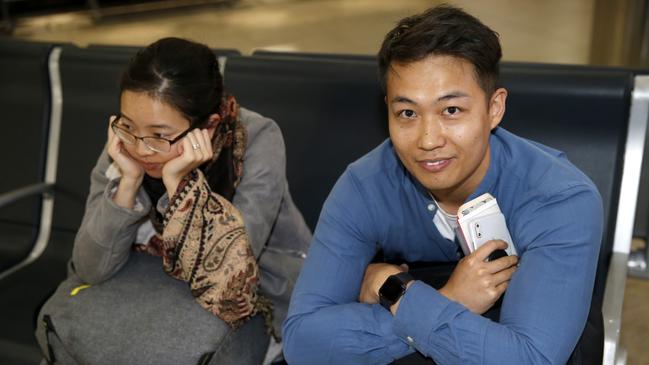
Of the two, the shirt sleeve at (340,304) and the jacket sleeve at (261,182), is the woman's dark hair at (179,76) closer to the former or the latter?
the jacket sleeve at (261,182)

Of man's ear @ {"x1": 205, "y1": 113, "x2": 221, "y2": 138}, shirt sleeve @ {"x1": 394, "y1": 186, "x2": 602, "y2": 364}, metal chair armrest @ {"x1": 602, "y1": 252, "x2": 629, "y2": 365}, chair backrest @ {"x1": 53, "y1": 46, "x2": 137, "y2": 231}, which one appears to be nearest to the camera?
shirt sleeve @ {"x1": 394, "y1": 186, "x2": 602, "y2": 364}

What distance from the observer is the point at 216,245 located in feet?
6.10

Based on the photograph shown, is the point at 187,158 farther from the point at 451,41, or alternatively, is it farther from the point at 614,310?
the point at 614,310

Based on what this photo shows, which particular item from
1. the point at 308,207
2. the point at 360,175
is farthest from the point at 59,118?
the point at 360,175

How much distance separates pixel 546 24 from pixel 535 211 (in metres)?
5.80

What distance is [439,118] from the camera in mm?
1483

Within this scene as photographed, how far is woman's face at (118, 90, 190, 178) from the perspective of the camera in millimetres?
1836

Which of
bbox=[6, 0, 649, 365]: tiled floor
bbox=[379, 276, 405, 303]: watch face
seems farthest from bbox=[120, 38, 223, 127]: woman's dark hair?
bbox=[6, 0, 649, 365]: tiled floor

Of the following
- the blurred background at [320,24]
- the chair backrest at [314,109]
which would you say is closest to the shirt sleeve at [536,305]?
the chair backrest at [314,109]

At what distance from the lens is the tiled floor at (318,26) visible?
247 inches

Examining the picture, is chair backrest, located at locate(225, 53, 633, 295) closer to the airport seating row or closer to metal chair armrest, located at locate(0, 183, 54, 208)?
the airport seating row

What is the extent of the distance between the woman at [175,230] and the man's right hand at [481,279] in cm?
60

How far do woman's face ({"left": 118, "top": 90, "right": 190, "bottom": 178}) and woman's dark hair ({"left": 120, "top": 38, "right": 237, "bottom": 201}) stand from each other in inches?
0.6

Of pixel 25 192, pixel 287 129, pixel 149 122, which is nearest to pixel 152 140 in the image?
pixel 149 122
